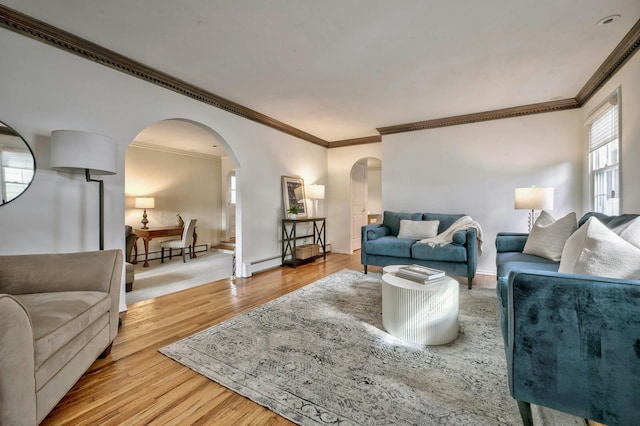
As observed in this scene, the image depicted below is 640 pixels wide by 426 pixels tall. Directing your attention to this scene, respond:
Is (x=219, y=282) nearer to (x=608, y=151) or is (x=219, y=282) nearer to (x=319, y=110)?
(x=319, y=110)

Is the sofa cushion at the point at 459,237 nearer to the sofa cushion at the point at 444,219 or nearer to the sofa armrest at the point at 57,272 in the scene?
the sofa cushion at the point at 444,219

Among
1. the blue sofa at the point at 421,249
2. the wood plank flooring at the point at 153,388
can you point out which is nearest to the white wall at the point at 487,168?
the blue sofa at the point at 421,249

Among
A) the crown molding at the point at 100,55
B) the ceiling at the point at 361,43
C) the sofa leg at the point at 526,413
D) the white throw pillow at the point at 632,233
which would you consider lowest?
the sofa leg at the point at 526,413

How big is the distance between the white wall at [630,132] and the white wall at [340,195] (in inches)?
152

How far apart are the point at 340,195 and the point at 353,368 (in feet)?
15.5

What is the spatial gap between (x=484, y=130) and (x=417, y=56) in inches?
95.3

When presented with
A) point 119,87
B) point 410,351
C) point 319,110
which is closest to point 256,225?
point 319,110

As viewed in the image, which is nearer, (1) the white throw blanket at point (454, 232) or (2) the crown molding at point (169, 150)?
(1) the white throw blanket at point (454, 232)

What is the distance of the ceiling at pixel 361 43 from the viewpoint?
2107 millimetres

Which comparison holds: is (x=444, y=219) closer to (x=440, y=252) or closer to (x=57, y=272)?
(x=440, y=252)

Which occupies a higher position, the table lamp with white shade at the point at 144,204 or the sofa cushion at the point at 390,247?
the table lamp with white shade at the point at 144,204

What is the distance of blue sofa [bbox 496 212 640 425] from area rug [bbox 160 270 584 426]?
33cm

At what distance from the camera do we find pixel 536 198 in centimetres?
349

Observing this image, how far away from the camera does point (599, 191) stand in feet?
11.5
